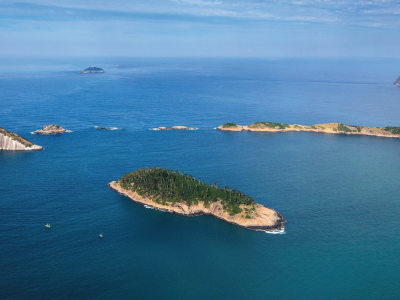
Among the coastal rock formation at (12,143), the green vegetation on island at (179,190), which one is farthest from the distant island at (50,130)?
the green vegetation on island at (179,190)

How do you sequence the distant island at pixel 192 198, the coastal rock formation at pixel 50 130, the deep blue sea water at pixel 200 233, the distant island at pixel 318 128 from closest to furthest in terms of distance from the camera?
1. the deep blue sea water at pixel 200 233
2. the distant island at pixel 192 198
3. the coastal rock formation at pixel 50 130
4. the distant island at pixel 318 128

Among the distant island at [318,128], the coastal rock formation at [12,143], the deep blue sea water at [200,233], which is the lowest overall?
the deep blue sea water at [200,233]

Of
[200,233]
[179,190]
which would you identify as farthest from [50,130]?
[200,233]

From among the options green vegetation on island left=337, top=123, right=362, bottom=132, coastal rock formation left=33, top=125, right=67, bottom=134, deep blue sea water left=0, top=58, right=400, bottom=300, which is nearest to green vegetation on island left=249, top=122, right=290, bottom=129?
green vegetation on island left=337, top=123, right=362, bottom=132

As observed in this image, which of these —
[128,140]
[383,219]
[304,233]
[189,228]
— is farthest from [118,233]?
[128,140]

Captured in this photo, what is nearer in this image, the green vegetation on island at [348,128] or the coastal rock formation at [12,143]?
the coastal rock formation at [12,143]

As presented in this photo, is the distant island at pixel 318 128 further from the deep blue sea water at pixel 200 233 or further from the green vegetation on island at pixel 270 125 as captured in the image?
the deep blue sea water at pixel 200 233

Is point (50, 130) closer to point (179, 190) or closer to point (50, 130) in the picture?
point (50, 130)
